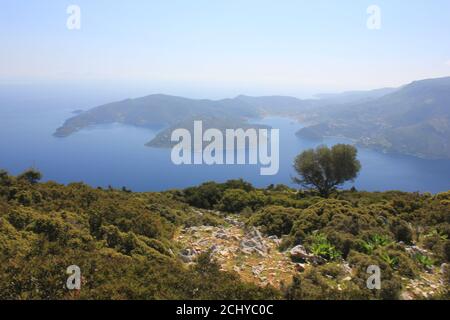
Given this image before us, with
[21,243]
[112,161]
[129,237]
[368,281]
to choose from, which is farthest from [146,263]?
[112,161]

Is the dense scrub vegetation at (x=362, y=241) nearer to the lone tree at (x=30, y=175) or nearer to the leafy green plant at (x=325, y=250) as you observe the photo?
the leafy green plant at (x=325, y=250)

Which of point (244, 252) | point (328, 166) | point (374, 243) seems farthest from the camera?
point (328, 166)

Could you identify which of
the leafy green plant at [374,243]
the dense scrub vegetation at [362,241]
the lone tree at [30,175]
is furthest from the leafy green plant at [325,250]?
the lone tree at [30,175]

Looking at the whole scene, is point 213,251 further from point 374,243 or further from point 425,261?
point 425,261

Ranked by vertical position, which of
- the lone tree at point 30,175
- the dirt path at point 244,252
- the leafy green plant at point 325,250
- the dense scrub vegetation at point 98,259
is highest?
the lone tree at point 30,175

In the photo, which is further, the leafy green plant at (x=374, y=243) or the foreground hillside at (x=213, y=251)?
the leafy green plant at (x=374, y=243)

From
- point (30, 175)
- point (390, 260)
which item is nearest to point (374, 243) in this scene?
point (390, 260)
